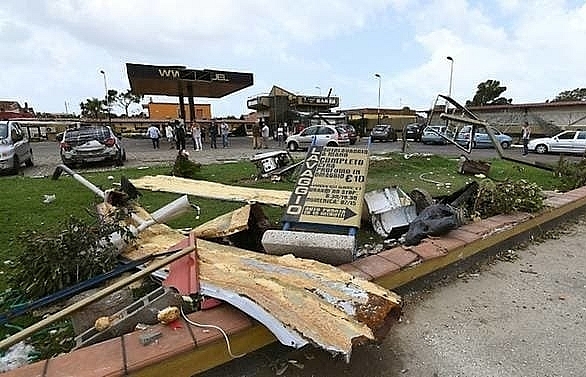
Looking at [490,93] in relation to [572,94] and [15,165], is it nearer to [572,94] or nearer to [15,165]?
[572,94]

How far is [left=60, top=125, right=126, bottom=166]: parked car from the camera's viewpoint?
11093 mm

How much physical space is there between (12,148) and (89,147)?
178 cm

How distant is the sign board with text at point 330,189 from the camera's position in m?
3.24

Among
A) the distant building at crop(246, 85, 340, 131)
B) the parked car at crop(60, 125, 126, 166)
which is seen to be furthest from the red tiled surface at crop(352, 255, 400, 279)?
the distant building at crop(246, 85, 340, 131)

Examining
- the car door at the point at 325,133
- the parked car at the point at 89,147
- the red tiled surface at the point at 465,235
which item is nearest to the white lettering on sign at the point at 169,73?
the car door at the point at 325,133

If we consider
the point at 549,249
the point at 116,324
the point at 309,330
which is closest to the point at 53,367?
the point at 116,324

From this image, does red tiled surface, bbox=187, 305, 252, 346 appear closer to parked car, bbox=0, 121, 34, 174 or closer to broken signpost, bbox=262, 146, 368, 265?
broken signpost, bbox=262, 146, 368, 265

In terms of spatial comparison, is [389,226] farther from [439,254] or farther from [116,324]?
[116,324]

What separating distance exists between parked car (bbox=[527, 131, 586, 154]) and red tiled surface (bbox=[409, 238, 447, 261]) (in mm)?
20219

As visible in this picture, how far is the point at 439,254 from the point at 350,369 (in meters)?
1.33

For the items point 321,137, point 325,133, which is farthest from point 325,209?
point 325,133

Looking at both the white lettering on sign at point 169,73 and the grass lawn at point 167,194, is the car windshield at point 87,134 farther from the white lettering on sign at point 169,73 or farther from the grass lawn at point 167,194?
the white lettering on sign at point 169,73

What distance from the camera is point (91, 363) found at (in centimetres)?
158

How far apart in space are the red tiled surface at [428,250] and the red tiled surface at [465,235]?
32 centimetres
